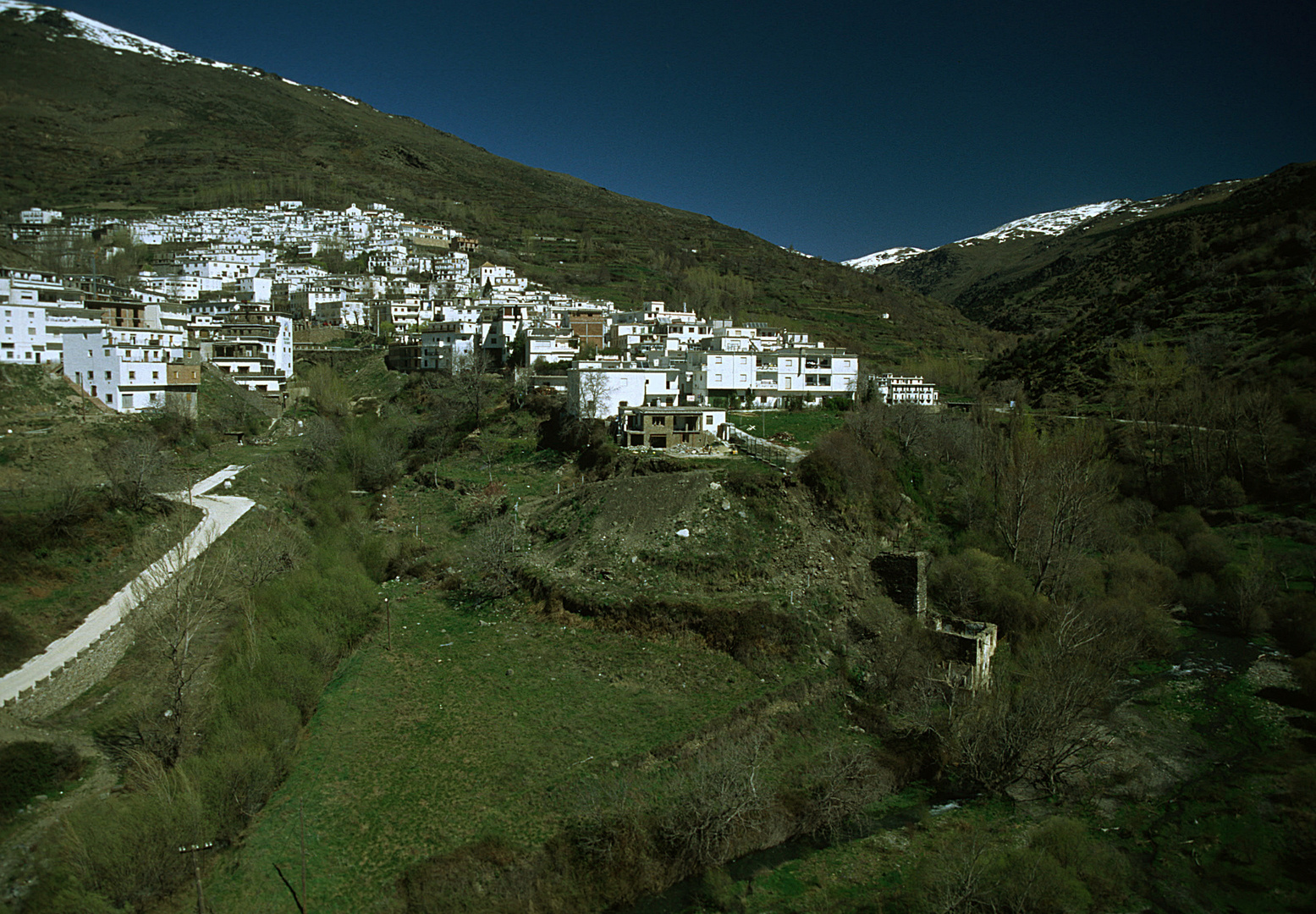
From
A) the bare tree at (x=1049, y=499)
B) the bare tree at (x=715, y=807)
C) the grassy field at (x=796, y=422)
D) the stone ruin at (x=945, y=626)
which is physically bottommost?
the bare tree at (x=715, y=807)

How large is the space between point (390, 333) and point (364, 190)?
97236 millimetres

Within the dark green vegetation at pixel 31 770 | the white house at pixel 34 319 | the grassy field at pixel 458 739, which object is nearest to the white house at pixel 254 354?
the white house at pixel 34 319

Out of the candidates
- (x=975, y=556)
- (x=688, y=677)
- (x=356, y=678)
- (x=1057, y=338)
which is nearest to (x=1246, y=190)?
(x=1057, y=338)

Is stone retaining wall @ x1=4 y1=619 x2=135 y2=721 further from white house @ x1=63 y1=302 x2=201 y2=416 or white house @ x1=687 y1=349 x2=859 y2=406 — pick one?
white house @ x1=687 y1=349 x2=859 y2=406

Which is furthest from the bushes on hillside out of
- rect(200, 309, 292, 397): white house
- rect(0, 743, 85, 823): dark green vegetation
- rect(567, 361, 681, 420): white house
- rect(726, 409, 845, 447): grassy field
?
rect(200, 309, 292, 397): white house

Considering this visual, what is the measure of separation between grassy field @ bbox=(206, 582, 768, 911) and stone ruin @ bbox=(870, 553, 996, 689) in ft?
26.1

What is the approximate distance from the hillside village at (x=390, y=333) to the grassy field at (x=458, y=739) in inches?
624

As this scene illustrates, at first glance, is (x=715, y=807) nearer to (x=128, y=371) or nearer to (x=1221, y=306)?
(x=128, y=371)

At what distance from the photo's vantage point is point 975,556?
2917cm

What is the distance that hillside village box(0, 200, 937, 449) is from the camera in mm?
38750

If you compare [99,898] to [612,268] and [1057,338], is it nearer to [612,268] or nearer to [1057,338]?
[1057,338]

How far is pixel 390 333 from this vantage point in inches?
2598

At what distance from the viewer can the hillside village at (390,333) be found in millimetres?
38750

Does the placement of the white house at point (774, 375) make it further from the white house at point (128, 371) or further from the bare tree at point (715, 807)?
the white house at point (128, 371)
